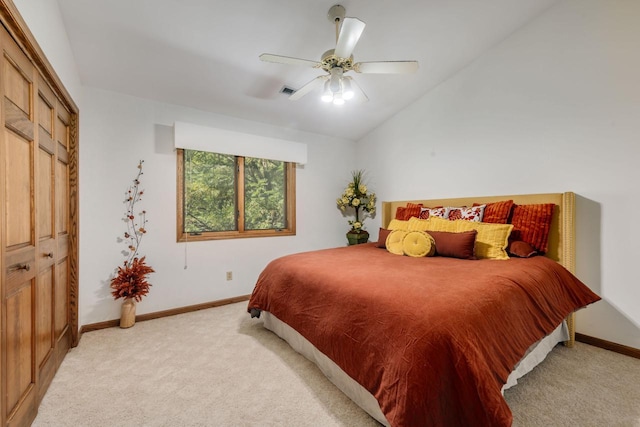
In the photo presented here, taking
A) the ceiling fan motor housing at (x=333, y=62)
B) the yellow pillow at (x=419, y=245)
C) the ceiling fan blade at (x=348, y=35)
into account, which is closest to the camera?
the ceiling fan blade at (x=348, y=35)

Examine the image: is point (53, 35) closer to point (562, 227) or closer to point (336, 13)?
point (336, 13)

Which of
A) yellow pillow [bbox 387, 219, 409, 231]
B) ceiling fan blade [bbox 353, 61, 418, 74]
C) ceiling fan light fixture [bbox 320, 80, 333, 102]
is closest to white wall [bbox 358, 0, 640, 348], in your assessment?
yellow pillow [bbox 387, 219, 409, 231]

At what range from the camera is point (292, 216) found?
13.0 feet

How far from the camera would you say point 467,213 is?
2.88 meters

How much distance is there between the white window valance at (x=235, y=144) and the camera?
3004 millimetres

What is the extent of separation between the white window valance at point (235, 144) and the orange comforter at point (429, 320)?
175cm

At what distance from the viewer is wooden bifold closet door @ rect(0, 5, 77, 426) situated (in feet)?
4.06

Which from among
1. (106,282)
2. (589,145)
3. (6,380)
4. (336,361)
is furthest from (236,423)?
(589,145)

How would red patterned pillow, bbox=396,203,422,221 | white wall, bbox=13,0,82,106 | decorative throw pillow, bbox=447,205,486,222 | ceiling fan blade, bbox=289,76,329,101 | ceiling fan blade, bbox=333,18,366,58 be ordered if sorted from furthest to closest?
red patterned pillow, bbox=396,203,422,221 → decorative throw pillow, bbox=447,205,486,222 → ceiling fan blade, bbox=289,76,329,101 → ceiling fan blade, bbox=333,18,366,58 → white wall, bbox=13,0,82,106

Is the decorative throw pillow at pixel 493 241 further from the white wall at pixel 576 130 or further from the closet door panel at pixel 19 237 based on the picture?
the closet door panel at pixel 19 237

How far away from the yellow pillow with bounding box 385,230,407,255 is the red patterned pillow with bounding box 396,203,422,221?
72 cm

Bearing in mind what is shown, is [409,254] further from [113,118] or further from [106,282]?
[113,118]

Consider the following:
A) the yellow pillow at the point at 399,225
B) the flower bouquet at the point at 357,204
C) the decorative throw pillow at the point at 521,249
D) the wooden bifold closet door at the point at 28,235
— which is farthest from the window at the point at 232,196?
the decorative throw pillow at the point at 521,249

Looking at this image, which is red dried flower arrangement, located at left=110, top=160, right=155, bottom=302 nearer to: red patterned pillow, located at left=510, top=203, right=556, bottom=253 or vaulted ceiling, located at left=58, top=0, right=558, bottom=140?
vaulted ceiling, located at left=58, top=0, right=558, bottom=140
